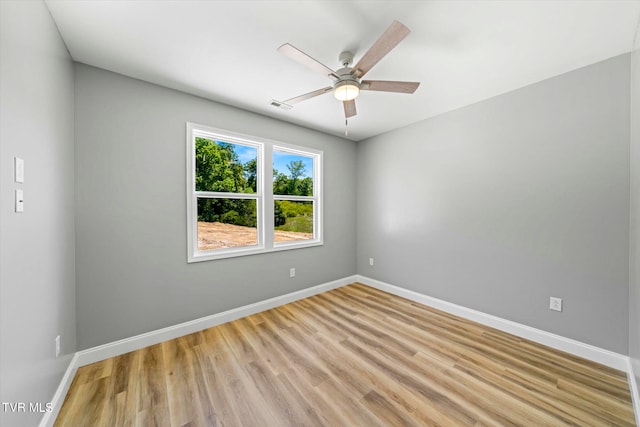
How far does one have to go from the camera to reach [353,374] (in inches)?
72.6

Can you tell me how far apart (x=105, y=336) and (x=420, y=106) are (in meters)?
3.98

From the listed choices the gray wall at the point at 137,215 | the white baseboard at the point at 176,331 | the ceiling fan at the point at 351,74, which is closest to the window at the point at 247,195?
the gray wall at the point at 137,215

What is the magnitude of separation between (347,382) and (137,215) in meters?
2.36

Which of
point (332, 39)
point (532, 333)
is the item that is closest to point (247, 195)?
point (332, 39)

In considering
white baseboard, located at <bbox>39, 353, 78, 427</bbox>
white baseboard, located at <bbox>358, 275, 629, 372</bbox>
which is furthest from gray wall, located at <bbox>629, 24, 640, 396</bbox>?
white baseboard, located at <bbox>39, 353, 78, 427</bbox>

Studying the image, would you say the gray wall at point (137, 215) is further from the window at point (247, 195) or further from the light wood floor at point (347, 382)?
the light wood floor at point (347, 382)

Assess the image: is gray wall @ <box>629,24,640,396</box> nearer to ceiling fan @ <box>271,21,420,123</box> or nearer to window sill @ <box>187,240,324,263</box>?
ceiling fan @ <box>271,21,420,123</box>

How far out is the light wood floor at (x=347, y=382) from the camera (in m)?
1.47

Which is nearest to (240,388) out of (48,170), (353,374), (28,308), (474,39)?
(353,374)

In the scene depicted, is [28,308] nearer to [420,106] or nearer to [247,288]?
[247,288]

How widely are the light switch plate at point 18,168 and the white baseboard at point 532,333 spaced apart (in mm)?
3774

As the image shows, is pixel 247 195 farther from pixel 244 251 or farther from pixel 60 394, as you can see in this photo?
pixel 60 394

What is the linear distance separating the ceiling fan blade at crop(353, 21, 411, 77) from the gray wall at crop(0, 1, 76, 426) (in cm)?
176

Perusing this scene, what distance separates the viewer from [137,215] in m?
2.19
